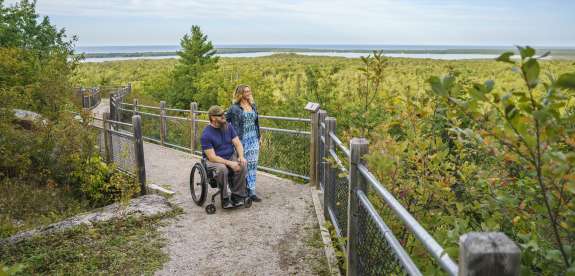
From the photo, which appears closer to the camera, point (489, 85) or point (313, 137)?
point (489, 85)

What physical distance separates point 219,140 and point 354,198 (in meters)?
3.47

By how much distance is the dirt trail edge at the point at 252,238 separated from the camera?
474cm

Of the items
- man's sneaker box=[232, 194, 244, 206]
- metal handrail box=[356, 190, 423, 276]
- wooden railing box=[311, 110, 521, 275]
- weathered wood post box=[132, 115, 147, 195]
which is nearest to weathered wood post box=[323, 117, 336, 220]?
wooden railing box=[311, 110, 521, 275]

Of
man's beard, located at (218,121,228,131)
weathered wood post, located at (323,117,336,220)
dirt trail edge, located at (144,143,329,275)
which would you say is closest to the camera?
dirt trail edge, located at (144,143,329,275)

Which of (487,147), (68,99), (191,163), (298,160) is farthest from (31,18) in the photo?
(487,147)

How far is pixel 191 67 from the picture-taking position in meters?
33.8

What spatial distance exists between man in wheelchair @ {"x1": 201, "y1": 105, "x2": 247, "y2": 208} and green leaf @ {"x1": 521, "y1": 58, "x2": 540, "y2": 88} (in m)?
5.16

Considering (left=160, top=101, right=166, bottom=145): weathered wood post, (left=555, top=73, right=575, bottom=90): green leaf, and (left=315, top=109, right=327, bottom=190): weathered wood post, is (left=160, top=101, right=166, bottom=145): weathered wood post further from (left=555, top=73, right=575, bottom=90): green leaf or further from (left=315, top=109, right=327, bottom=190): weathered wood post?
(left=555, top=73, right=575, bottom=90): green leaf

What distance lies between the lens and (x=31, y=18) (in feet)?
82.8

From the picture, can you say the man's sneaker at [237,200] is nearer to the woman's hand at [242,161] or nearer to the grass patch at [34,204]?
the woman's hand at [242,161]

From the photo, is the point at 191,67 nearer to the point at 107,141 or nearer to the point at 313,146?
the point at 107,141

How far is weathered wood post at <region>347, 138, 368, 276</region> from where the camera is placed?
3121 mm

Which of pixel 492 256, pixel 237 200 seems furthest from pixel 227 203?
pixel 492 256

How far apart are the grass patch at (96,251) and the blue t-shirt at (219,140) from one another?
1285 millimetres
